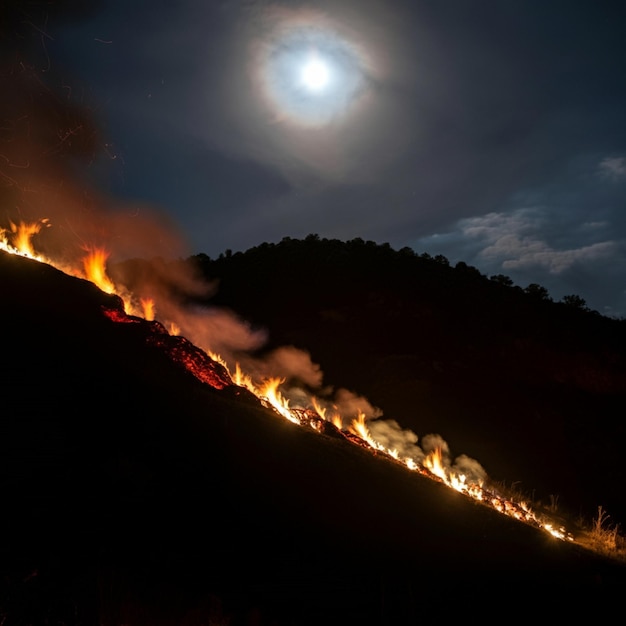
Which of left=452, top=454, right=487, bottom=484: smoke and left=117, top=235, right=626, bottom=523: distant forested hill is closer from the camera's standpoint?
left=452, top=454, right=487, bottom=484: smoke

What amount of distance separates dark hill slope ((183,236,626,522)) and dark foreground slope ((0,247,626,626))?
14.1 m

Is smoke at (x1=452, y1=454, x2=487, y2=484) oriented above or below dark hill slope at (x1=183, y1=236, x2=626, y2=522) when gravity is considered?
below

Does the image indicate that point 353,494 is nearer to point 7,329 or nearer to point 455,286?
point 7,329

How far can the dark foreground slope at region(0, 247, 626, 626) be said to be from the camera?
14.9 feet

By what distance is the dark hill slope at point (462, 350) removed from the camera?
2112 centimetres

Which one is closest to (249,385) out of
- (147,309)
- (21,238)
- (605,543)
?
(147,309)

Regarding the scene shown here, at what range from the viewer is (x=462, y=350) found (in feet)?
89.3

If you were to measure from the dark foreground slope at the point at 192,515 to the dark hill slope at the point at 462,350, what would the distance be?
1408 centimetres

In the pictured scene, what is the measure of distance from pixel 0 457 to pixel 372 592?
159 inches

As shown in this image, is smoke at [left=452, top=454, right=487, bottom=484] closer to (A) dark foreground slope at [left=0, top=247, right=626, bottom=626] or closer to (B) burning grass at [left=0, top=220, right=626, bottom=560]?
(B) burning grass at [left=0, top=220, right=626, bottom=560]

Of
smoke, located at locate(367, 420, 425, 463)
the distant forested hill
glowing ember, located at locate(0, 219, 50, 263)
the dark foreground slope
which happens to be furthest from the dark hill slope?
glowing ember, located at locate(0, 219, 50, 263)

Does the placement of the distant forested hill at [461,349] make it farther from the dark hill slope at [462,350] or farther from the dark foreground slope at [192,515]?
A: the dark foreground slope at [192,515]

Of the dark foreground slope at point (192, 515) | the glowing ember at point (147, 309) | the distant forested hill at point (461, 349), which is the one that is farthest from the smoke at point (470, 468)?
the glowing ember at point (147, 309)

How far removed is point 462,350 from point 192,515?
2385cm
